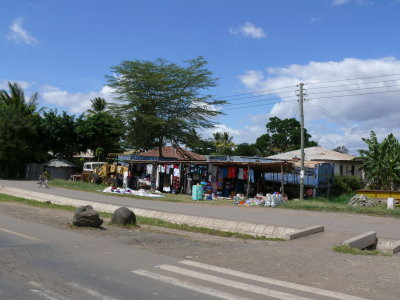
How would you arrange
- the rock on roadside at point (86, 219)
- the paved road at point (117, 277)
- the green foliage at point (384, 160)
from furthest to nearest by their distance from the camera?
the green foliage at point (384, 160) → the rock on roadside at point (86, 219) → the paved road at point (117, 277)

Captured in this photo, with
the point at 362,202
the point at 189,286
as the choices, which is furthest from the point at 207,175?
the point at 189,286

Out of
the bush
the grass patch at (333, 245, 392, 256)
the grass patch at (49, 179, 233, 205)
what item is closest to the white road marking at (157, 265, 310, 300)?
the grass patch at (333, 245, 392, 256)

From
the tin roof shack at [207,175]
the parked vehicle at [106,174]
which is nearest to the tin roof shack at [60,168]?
the parked vehicle at [106,174]

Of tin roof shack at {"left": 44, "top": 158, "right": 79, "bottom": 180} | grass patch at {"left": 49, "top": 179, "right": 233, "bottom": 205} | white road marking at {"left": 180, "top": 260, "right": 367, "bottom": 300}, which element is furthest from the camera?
tin roof shack at {"left": 44, "top": 158, "right": 79, "bottom": 180}

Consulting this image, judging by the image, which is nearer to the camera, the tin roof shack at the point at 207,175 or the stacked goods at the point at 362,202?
the stacked goods at the point at 362,202

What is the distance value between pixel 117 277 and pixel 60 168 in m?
42.3

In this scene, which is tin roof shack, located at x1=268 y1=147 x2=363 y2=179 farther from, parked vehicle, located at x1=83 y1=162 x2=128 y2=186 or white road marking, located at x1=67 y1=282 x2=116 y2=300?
white road marking, located at x1=67 y1=282 x2=116 y2=300

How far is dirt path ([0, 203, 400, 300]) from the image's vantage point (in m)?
6.79

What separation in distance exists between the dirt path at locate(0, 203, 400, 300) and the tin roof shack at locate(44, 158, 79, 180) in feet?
116

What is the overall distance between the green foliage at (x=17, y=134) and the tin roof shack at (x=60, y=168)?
1.81 m

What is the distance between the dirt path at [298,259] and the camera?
6785 millimetres

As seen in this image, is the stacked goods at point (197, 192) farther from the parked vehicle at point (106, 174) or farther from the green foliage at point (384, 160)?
the green foliage at point (384, 160)

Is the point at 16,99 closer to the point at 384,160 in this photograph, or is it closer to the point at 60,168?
the point at 60,168

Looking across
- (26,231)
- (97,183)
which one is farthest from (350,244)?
(97,183)
